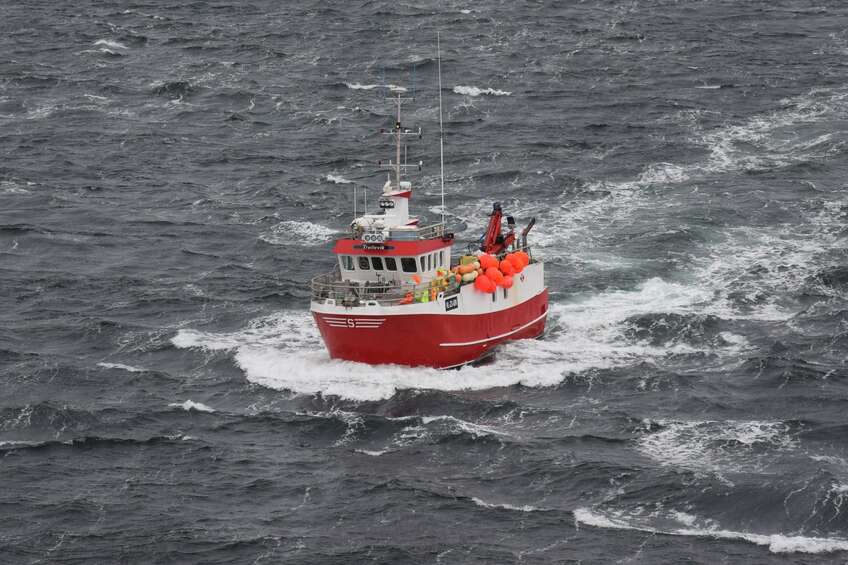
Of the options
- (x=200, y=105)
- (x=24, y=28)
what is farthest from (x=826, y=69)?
(x=24, y=28)

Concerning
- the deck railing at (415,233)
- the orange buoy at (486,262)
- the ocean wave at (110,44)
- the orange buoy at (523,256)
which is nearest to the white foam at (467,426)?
the deck railing at (415,233)

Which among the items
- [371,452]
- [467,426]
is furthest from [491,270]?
[371,452]

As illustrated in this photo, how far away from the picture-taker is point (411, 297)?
6750 cm

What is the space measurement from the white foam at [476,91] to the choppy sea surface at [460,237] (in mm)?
279

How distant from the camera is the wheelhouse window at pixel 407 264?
69.1 meters

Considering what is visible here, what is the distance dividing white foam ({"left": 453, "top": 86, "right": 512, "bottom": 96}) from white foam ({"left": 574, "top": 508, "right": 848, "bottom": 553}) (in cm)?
6637

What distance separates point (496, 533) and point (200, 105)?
7030cm

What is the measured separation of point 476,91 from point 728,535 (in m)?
69.5

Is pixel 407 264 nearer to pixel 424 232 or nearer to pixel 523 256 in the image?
pixel 424 232

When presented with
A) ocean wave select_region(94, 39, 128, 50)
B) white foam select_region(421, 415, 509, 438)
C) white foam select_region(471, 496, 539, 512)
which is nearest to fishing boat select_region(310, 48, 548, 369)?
white foam select_region(421, 415, 509, 438)

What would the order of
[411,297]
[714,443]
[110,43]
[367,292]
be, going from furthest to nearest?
[110,43]
[367,292]
[411,297]
[714,443]

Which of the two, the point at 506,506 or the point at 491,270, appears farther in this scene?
the point at 491,270

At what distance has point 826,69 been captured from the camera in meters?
117

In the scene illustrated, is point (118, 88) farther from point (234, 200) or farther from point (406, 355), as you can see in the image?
point (406, 355)
